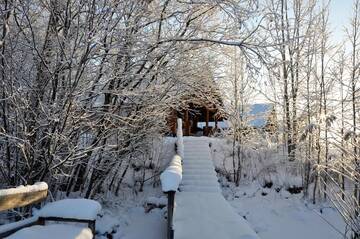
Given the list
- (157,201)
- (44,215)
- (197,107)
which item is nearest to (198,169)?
(157,201)

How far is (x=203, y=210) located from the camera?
759 cm

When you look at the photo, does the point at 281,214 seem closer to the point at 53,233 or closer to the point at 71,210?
the point at 71,210

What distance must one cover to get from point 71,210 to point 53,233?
504mm

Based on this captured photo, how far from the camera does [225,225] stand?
249 inches

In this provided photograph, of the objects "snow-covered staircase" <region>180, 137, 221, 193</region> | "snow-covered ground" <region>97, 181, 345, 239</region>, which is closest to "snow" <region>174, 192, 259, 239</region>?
"snow-covered staircase" <region>180, 137, 221, 193</region>

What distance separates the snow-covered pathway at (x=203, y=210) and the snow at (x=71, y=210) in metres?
2.18

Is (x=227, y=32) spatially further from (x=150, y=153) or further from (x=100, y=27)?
(x=150, y=153)

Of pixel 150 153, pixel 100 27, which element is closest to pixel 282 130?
pixel 150 153

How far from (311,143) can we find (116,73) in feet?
34.0

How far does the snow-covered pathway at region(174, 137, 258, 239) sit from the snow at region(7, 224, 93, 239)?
8.20ft

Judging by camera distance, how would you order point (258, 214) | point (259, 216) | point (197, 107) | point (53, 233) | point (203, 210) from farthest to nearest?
point (197, 107)
point (258, 214)
point (259, 216)
point (203, 210)
point (53, 233)

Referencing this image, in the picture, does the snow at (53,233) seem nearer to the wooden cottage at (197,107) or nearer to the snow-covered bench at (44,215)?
the snow-covered bench at (44,215)

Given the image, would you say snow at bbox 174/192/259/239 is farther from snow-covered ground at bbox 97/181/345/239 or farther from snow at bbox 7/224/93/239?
snow at bbox 7/224/93/239

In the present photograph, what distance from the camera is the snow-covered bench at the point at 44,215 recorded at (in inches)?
109
